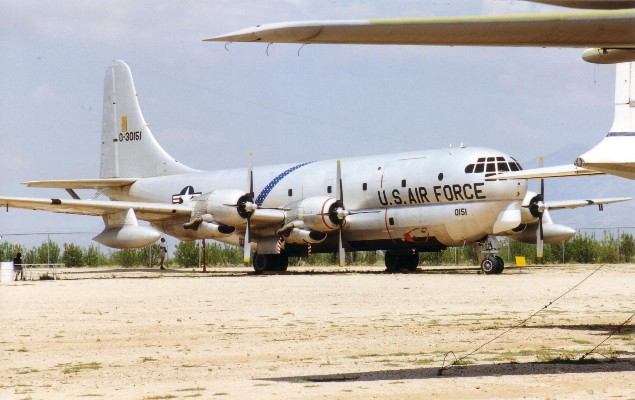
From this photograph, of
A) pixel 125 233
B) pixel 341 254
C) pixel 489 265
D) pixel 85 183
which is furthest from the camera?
pixel 85 183

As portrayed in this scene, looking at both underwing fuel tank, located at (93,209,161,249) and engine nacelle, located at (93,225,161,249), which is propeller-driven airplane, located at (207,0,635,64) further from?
underwing fuel tank, located at (93,209,161,249)

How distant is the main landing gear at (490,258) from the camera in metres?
32.0

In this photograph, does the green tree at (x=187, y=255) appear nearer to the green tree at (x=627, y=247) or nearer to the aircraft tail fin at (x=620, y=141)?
the green tree at (x=627, y=247)

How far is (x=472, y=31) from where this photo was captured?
8328 millimetres

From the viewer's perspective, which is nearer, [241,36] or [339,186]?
[241,36]

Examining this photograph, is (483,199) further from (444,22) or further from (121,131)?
(444,22)

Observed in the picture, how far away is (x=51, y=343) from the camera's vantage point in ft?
44.1

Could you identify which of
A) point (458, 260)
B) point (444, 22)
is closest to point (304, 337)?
point (444, 22)

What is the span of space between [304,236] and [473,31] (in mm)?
26247

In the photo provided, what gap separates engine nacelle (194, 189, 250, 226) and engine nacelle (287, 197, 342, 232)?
181 cm

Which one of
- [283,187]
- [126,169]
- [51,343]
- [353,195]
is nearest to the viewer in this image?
[51,343]

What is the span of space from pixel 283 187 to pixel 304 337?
23332 mm

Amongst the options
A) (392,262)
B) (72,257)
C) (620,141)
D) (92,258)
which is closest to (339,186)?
(392,262)

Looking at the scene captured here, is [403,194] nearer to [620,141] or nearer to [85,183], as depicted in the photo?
[85,183]
